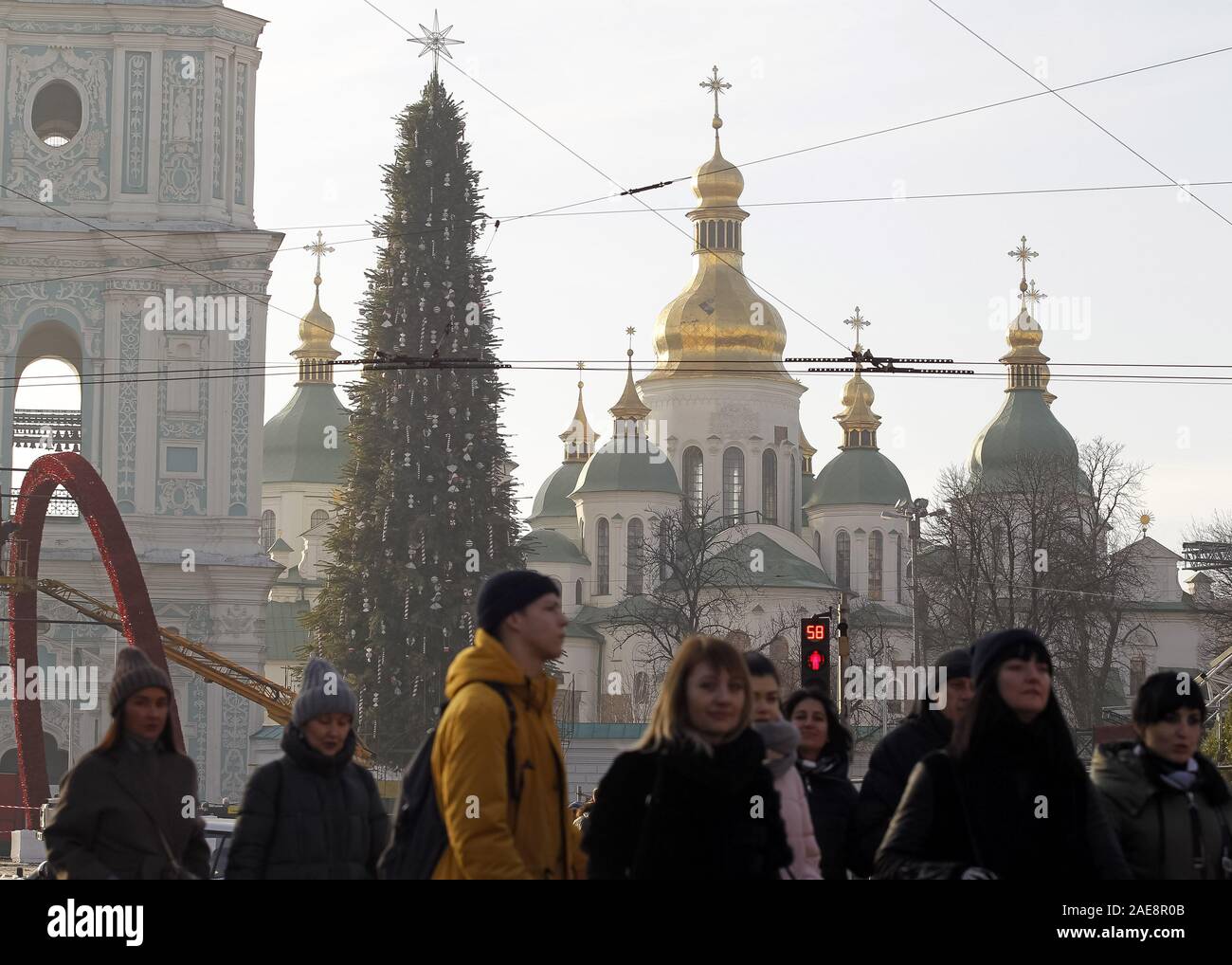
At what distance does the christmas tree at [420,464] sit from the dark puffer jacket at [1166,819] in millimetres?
35118

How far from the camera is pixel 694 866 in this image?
6.47 meters

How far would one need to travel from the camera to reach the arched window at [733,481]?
83562mm

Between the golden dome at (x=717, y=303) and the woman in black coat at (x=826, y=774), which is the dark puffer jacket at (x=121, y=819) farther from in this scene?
the golden dome at (x=717, y=303)

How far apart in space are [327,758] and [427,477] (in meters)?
38.0

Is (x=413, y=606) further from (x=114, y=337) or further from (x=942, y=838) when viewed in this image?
(x=942, y=838)

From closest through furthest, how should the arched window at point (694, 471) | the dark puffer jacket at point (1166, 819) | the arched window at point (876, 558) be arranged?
1. the dark puffer jacket at point (1166, 819)
2. the arched window at point (694, 471)
3. the arched window at point (876, 558)

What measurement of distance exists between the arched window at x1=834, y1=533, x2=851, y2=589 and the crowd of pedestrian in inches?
3093

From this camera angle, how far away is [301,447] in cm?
8700

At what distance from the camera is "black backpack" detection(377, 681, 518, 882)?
22.4ft

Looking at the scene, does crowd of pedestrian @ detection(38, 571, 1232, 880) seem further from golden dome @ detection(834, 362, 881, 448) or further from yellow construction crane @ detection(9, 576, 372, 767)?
golden dome @ detection(834, 362, 881, 448)

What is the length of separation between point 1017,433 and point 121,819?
78.3 meters

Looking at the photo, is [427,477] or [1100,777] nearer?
[1100,777]
